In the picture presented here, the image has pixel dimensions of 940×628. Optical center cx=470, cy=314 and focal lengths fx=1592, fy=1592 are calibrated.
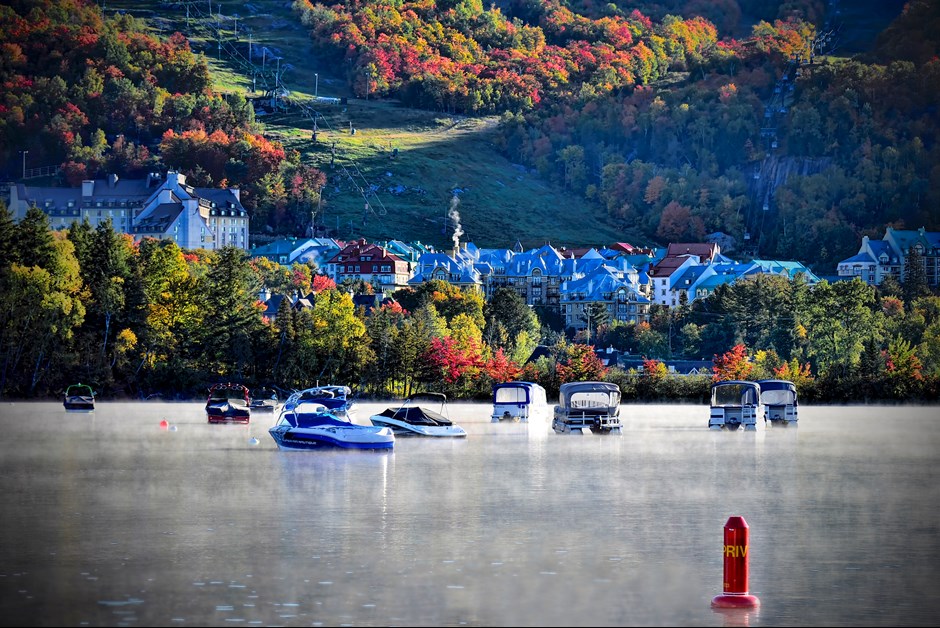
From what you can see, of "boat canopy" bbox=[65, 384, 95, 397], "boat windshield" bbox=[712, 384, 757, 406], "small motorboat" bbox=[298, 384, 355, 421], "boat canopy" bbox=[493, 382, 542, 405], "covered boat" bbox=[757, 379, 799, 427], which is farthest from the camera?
"boat canopy" bbox=[65, 384, 95, 397]

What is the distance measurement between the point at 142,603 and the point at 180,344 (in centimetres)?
10581

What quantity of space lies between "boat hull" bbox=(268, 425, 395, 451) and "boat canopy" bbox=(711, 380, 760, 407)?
32696 mm

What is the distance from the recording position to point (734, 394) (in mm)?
116625

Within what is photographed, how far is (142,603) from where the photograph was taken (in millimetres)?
28312

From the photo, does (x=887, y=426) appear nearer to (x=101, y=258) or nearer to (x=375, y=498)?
(x=375, y=498)

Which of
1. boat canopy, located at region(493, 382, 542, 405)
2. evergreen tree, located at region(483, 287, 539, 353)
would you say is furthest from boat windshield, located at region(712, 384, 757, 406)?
evergreen tree, located at region(483, 287, 539, 353)

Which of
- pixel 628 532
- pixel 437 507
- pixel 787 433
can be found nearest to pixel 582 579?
pixel 628 532

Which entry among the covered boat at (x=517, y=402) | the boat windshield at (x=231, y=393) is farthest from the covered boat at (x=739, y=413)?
the boat windshield at (x=231, y=393)

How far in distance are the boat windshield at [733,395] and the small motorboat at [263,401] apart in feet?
105

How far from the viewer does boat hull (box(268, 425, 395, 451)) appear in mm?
67500

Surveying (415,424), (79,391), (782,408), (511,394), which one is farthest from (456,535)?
(79,391)

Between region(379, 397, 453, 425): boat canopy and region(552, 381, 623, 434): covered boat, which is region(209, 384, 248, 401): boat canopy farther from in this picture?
region(379, 397, 453, 425): boat canopy

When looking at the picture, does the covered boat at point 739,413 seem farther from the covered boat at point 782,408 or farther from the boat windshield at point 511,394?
the boat windshield at point 511,394

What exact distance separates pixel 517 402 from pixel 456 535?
67967 millimetres
